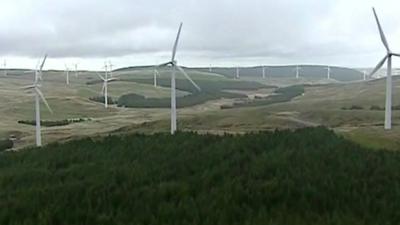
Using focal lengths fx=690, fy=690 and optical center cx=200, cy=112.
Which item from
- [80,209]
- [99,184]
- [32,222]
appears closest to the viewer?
[32,222]

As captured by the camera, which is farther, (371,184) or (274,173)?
(274,173)

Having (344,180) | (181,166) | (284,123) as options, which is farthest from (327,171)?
(284,123)

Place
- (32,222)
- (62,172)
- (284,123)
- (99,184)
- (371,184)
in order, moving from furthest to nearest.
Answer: (284,123) → (62,172) → (99,184) → (371,184) → (32,222)

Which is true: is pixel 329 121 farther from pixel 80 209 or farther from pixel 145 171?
pixel 80 209

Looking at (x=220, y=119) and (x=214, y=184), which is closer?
(x=214, y=184)

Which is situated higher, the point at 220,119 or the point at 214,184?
the point at 214,184

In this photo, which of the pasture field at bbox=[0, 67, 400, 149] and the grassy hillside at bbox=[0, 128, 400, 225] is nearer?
the grassy hillside at bbox=[0, 128, 400, 225]

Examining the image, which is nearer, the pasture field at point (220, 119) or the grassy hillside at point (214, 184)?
the grassy hillside at point (214, 184)
